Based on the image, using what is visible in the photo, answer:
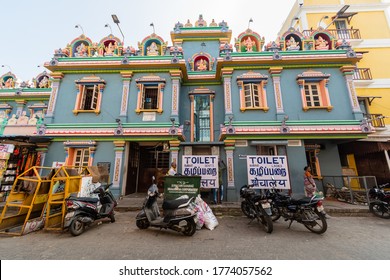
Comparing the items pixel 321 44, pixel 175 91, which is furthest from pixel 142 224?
pixel 321 44

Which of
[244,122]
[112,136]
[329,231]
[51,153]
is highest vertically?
[244,122]

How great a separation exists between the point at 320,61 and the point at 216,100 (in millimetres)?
6269

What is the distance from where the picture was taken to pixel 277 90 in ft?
30.1

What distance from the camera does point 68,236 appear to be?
4.37 meters

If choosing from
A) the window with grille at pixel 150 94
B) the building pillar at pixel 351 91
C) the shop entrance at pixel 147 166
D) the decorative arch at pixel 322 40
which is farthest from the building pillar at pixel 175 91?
the building pillar at pixel 351 91

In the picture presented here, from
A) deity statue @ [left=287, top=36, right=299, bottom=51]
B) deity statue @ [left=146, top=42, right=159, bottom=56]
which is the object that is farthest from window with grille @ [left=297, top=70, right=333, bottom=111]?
deity statue @ [left=146, top=42, right=159, bottom=56]

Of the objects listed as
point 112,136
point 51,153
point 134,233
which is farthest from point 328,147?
point 51,153

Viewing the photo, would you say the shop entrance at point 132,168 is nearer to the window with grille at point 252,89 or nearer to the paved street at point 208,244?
the paved street at point 208,244

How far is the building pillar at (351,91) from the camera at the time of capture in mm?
8594

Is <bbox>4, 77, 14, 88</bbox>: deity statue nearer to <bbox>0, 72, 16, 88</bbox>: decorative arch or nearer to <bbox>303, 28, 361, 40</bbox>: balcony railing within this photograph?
<bbox>0, 72, 16, 88</bbox>: decorative arch

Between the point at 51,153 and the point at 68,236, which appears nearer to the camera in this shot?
the point at 68,236

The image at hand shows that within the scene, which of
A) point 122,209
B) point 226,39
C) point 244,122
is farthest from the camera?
point 226,39

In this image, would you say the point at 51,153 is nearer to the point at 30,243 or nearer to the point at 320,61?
the point at 30,243

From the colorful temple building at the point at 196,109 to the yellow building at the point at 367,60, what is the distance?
2.06 meters
